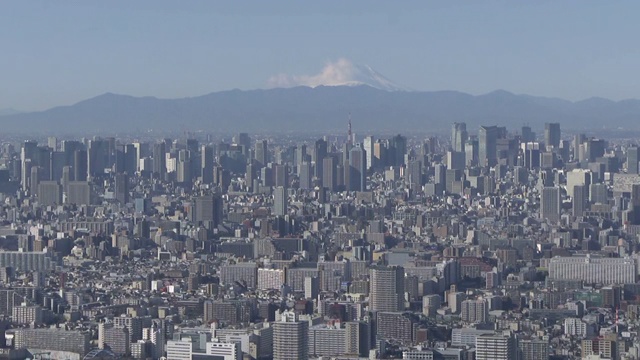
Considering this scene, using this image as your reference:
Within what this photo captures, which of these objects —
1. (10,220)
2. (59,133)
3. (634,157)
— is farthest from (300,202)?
(59,133)

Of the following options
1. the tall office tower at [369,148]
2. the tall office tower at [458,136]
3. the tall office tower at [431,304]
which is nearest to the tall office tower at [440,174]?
the tall office tower at [369,148]

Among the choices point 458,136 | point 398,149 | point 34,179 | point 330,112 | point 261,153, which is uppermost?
point 330,112

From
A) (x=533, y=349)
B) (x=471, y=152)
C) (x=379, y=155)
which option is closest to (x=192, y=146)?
(x=379, y=155)

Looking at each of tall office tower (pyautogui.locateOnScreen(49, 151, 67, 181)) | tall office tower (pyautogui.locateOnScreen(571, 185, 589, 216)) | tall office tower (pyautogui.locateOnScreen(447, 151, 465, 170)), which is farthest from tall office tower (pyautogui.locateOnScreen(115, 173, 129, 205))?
tall office tower (pyautogui.locateOnScreen(571, 185, 589, 216))

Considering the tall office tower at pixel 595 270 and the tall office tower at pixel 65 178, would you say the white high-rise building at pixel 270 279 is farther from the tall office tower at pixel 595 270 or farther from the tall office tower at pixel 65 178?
the tall office tower at pixel 65 178

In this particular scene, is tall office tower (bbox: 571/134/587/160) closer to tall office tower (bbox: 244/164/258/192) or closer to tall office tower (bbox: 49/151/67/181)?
tall office tower (bbox: 244/164/258/192)

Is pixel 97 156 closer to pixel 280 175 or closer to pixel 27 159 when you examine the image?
pixel 27 159
